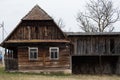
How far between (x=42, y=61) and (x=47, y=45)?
194cm

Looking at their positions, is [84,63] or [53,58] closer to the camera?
[53,58]

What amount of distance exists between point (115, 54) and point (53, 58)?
746 centimetres

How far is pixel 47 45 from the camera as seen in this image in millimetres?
50562

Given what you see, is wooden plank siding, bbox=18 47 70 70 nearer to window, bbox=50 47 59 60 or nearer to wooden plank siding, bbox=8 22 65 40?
window, bbox=50 47 59 60

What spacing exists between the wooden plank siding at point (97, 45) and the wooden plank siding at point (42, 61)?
7.69 ft

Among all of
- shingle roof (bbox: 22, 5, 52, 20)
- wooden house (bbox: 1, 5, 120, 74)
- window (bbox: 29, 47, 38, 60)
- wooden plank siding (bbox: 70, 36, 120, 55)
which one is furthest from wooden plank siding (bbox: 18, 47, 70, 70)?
shingle roof (bbox: 22, 5, 52, 20)

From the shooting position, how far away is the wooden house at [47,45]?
50156mm

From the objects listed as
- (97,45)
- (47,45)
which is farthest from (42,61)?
(97,45)

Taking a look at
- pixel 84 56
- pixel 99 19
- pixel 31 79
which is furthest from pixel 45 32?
pixel 99 19

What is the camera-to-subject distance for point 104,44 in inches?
2073

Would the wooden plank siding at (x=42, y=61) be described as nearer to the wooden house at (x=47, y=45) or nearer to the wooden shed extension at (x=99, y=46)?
the wooden house at (x=47, y=45)

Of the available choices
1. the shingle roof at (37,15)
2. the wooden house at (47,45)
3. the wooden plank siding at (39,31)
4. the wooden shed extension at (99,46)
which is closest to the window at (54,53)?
the wooden house at (47,45)

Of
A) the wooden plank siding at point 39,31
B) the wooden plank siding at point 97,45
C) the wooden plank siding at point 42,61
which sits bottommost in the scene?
the wooden plank siding at point 42,61

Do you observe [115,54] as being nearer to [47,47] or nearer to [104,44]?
[104,44]
